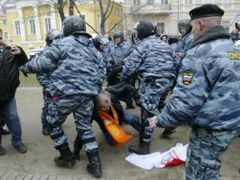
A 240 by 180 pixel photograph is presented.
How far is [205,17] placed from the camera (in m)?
2.30

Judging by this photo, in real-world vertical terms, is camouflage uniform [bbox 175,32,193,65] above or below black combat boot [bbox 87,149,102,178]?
above

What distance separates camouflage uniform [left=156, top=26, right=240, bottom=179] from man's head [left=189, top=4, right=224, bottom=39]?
0.17ft

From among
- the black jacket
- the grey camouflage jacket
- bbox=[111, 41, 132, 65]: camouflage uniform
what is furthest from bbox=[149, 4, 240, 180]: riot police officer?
bbox=[111, 41, 132, 65]: camouflage uniform

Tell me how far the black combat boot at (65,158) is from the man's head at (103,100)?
2.31 feet

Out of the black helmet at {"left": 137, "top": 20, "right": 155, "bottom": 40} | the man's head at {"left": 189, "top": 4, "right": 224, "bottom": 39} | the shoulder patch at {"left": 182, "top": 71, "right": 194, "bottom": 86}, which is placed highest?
the man's head at {"left": 189, "top": 4, "right": 224, "bottom": 39}

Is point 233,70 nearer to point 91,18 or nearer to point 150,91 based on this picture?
point 150,91

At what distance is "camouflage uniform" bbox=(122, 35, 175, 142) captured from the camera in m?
4.11

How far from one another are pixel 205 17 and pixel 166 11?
1240 inches

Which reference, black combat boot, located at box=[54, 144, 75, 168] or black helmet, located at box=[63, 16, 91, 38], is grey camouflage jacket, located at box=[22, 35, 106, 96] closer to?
black helmet, located at box=[63, 16, 91, 38]

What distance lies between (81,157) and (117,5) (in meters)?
34.9

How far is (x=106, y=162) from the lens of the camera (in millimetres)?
4238

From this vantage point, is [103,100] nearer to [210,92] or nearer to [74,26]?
[74,26]

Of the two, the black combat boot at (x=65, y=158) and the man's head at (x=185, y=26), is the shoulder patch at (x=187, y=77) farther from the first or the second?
the man's head at (x=185, y=26)

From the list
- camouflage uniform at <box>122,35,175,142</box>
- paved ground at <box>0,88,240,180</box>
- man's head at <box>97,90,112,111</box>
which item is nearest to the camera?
paved ground at <box>0,88,240,180</box>
